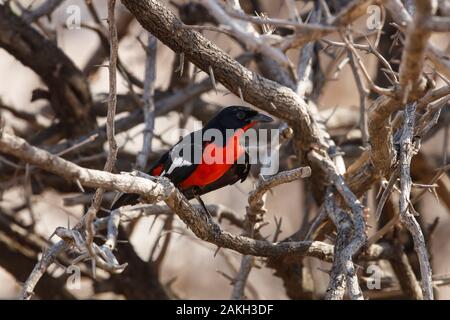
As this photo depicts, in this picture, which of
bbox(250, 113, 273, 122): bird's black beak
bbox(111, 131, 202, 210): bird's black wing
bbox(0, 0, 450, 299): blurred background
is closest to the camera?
bbox(111, 131, 202, 210): bird's black wing

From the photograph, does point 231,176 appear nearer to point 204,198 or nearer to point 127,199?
point 127,199

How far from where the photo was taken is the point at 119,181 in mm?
2717

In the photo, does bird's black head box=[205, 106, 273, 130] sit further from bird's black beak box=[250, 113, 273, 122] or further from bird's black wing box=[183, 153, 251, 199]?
bird's black wing box=[183, 153, 251, 199]

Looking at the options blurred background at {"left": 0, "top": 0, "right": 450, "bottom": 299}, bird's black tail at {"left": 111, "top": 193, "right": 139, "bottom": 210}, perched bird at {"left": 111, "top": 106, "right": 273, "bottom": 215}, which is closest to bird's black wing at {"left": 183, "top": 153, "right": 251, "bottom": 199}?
perched bird at {"left": 111, "top": 106, "right": 273, "bottom": 215}

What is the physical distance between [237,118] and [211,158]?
0.32 metres

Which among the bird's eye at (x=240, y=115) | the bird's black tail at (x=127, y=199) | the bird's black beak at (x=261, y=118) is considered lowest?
the bird's black tail at (x=127, y=199)

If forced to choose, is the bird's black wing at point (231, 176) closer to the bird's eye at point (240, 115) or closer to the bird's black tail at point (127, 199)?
the bird's eye at point (240, 115)

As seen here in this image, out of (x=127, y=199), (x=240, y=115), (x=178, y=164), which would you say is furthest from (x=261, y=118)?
(x=127, y=199)

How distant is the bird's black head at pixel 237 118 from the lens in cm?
456

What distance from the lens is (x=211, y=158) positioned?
174 inches

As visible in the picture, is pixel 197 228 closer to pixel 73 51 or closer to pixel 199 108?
pixel 199 108

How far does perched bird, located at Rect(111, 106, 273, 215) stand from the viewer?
4.36m

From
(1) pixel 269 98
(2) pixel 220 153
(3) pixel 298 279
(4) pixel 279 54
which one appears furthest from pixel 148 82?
(4) pixel 279 54

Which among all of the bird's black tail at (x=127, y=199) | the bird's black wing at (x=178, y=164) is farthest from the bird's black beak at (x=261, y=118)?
the bird's black tail at (x=127, y=199)
